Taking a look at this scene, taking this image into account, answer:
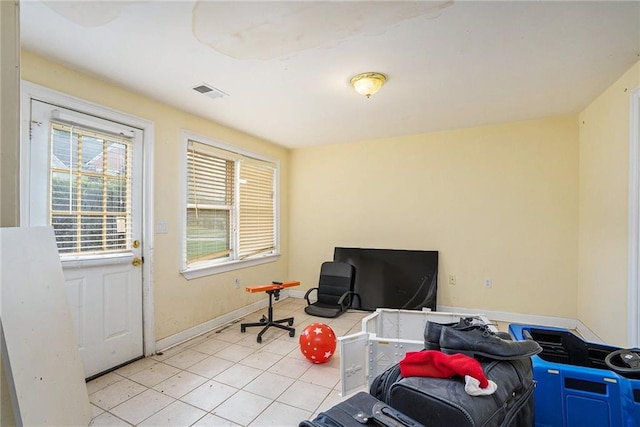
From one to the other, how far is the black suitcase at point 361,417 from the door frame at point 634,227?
2.57 m

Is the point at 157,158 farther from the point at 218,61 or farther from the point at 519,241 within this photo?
the point at 519,241

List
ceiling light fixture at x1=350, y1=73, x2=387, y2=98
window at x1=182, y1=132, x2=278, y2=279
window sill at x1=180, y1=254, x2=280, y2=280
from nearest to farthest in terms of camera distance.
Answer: ceiling light fixture at x1=350, y1=73, x2=387, y2=98 < window sill at x1=180, y1=254, x2=280, y2=280 < window at x1=182, y1=132, x2=278, y2=279

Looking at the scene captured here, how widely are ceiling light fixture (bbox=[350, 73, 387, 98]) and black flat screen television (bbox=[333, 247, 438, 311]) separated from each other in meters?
2.38

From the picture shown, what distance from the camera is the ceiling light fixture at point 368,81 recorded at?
233cm

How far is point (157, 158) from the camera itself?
9.36 ft

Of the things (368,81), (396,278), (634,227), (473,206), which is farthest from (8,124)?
(473,206)

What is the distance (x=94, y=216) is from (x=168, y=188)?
70cm

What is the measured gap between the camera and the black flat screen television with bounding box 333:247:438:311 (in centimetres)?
387

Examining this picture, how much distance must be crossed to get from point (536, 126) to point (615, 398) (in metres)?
3.18

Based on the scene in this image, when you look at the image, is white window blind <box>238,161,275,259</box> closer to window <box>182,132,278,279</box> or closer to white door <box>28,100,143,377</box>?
window <box>182,132,278,279</box>

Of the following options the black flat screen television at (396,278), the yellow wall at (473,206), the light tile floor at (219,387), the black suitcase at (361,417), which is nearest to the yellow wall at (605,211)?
the yellow wall at (473,206)

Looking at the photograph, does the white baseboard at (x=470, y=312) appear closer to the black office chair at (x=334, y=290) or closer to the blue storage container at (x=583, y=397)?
the black office chair at (x=334, y=290)

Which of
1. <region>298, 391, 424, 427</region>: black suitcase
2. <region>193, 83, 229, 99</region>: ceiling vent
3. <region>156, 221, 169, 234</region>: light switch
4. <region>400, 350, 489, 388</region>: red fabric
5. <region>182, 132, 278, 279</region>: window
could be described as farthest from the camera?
<region>182, 132, 278, 279</region>: window

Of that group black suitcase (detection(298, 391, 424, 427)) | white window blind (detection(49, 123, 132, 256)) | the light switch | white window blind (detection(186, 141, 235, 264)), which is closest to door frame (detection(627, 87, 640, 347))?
black suitcase (detection(298, 391, 424, 427))
